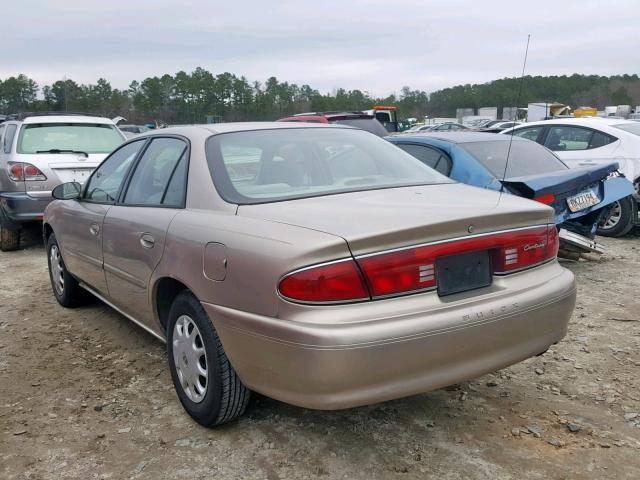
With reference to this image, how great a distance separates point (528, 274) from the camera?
2770mm

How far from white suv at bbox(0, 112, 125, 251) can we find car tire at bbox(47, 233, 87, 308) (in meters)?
2.13

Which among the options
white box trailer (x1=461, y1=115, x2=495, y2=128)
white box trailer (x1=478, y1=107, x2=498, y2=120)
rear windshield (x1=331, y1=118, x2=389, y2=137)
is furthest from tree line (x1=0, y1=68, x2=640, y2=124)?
rear windshield (x1=331, y1=118, x2=389, y2=137)

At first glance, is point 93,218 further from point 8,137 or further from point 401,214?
point 8,137

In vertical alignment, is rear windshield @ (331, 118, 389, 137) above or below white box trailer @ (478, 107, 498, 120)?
above

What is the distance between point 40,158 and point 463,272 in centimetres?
612

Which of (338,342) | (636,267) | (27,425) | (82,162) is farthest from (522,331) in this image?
(82,162)

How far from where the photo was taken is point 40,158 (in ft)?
23.3

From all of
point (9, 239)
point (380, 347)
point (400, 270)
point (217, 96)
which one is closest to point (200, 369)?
point (380, 347)

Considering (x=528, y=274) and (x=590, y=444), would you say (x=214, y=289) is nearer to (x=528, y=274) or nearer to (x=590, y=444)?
(x=528, y=274)

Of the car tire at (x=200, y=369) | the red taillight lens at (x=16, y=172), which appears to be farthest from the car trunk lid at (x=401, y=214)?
the red taillight lens at (x=16, y=172)

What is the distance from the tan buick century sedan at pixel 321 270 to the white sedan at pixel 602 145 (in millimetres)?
5125

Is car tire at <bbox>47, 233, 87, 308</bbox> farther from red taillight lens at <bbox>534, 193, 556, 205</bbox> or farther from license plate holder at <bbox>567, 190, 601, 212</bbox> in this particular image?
license plate holder at <bbox>567, 190, 601, 212</bbox>

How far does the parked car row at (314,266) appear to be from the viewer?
2271 mm

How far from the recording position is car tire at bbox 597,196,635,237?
24.9ft
